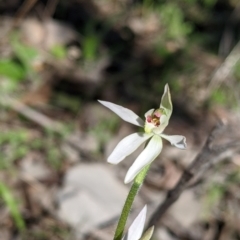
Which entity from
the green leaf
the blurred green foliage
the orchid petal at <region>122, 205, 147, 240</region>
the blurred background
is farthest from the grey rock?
the orchid petal at <region>122, 205, 147, 240</region>

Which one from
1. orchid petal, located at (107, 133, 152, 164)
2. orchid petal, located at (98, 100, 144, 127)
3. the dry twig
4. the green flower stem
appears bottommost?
the dry twig

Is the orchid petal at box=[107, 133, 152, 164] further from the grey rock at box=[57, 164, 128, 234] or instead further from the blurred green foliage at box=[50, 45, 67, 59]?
the blurred green foliage at box=[50, 45, 67, 59]

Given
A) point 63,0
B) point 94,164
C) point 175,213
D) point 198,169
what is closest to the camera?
point 198,169

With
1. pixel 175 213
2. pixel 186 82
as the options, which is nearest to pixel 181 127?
pixel 186 82

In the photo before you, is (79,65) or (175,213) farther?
(79,65)

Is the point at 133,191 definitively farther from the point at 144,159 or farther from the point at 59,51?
the point at 59,51

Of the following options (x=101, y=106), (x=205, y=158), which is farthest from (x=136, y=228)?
(x=101, y=106)

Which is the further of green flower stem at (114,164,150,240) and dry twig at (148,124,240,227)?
dry twig at (148,124,240,227)

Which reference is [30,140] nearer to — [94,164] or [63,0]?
[94,164]
